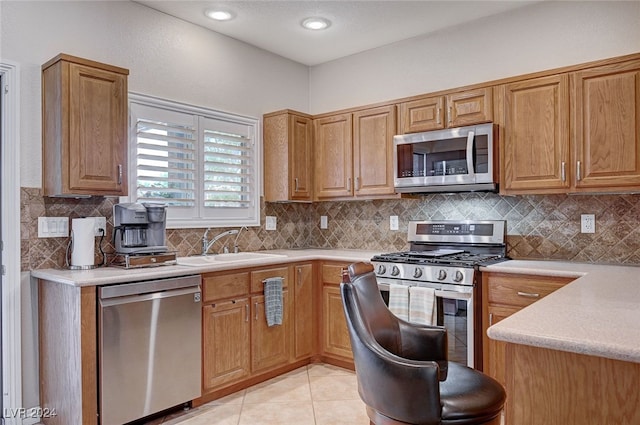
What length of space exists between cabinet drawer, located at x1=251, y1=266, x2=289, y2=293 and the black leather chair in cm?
144

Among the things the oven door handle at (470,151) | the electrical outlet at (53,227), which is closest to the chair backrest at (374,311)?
the oven door handle at (470,151)

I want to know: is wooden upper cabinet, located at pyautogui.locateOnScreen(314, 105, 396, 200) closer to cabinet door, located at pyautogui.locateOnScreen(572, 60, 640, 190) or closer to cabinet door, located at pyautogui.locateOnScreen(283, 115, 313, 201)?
cabinet door, located at pyautogui.locateOnScreen(283, 115, 313, 201)

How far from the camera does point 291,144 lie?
4.09 meters

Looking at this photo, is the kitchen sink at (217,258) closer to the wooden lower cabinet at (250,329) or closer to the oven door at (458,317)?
the wooden lower cabinet at (250,329)

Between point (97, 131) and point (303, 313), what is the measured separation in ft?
6.65

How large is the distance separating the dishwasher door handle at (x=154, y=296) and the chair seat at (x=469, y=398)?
1667mm

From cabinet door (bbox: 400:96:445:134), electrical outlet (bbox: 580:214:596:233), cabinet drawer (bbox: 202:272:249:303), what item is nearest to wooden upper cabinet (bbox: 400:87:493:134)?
cabinet door (bbox: 400:96:445:134)

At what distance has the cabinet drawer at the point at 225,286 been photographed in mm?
2992

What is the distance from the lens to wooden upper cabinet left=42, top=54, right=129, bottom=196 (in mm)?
2613

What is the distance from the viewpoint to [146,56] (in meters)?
3.37

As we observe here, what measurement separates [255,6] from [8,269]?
2391 millimetres

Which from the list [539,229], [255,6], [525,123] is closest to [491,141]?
[525,123]

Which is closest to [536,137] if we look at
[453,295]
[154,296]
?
[453,295]

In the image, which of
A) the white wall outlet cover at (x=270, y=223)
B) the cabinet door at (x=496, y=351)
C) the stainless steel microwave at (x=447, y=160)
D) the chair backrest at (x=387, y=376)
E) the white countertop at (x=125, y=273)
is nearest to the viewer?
the chair backrest at (x=387, y=376)
